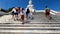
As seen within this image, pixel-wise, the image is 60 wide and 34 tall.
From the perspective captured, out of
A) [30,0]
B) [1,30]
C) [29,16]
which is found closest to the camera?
[1,30]

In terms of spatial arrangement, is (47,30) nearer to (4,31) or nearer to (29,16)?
(4,31)

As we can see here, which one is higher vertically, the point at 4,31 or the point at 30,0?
the point at 30,0

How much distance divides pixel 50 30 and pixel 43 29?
433mm

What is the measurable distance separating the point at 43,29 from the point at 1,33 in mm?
2383

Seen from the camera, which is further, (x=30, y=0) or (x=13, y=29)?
(x=30, y=0)

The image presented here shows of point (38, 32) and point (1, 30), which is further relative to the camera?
point (1, 30)

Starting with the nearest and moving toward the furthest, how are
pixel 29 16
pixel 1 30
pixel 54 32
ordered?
pixel 54 32 → pixel 1 30 → pixel 29 16

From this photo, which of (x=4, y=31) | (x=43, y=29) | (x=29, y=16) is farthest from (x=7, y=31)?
(x=29, y=16)

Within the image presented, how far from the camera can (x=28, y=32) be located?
10688 millimetres

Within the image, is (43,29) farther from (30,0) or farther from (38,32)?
(30,0)

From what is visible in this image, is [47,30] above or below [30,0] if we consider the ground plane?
below

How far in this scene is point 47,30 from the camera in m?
10.9

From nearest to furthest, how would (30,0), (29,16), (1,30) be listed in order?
(1,30) < (29,16) < (30,0)

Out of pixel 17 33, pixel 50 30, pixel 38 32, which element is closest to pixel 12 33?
pixel 17 33
